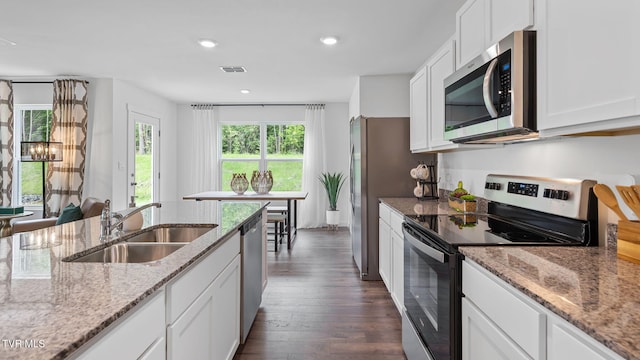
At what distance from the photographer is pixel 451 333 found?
143cm

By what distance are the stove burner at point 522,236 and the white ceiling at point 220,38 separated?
1.80 m

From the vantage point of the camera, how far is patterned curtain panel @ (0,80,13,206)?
4.85 meters

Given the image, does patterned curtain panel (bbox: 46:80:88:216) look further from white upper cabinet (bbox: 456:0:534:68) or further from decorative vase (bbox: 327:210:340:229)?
white upper cabinet (bbox: 456:0:534:68)

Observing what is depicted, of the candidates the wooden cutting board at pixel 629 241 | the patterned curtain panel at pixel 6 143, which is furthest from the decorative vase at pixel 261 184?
the wooden cutting board at pixel 629 241

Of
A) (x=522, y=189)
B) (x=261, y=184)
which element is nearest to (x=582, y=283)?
(x=522, y=189)

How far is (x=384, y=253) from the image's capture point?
3.33 metres

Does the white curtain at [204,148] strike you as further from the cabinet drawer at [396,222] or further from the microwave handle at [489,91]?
the microwave handle at [489,91]

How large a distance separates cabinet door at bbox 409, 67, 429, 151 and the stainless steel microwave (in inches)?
36.1

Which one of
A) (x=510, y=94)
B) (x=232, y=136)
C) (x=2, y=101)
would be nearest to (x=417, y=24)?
(x=510, y=94)

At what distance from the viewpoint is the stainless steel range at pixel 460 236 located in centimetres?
145

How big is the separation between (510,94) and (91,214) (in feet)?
12.9

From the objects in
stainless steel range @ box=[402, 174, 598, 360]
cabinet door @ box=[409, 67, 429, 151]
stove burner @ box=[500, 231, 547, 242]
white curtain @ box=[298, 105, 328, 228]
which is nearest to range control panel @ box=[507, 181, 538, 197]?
stainless steel range @ box=[402, 174, 598, 360]

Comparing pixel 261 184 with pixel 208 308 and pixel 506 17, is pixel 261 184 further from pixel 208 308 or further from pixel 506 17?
pixel 506 17

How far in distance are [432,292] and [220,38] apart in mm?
2893
